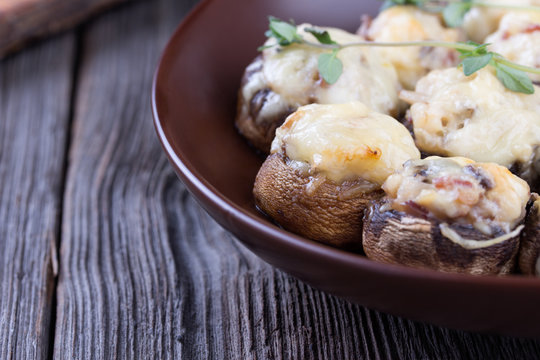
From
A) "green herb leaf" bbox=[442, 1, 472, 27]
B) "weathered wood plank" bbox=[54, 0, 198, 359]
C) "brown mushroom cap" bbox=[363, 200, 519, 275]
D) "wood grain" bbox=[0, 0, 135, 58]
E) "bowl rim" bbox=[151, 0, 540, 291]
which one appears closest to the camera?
"bowl rim" bbox=[151, 0, 540, 291]

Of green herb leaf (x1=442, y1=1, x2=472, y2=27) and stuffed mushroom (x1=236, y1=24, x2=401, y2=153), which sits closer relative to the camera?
stuffed mushroom (x1=236, y1=24, x2=401, y2=153)

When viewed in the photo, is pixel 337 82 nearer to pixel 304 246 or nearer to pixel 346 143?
pixel 346 143

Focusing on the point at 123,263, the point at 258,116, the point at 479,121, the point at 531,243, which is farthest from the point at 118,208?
the point at 531,243

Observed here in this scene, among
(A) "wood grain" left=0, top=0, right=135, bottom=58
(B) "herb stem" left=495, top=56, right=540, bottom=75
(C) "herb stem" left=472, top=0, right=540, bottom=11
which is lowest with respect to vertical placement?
(A) "wood grain" left=0, top=0, right=135, bottom=58

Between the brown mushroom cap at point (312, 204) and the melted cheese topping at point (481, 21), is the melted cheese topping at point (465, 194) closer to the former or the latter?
the brown mushroom cap at point (312, 204)

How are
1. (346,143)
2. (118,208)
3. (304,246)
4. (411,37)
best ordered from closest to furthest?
(304,246) < (346,143) < (411,37) < (118,208)

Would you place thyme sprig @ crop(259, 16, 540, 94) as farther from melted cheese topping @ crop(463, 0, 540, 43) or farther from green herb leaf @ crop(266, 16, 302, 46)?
melted cheese topping @ crop(463, 0, 540, 43)

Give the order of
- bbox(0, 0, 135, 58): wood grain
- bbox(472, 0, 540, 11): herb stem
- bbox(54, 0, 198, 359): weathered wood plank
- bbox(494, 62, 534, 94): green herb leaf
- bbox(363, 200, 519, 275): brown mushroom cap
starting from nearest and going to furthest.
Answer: bbox(363, 200, 519, 275): brown mushroom cap, bbox(494, 62, 534, 94): green herb leaf, bbox(54, 0, 198, 359): weathered wood plank, bbox(472, 0, 540, 11): herb stem, bbox(0, 0, 135, 58): wood grain

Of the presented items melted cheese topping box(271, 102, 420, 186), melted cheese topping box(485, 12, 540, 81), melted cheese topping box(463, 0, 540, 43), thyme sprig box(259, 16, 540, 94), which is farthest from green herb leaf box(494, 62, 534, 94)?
melted cheese topping box(463, 0, 540, 43)
